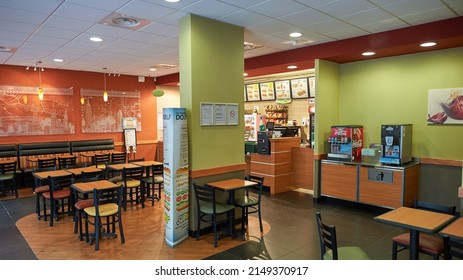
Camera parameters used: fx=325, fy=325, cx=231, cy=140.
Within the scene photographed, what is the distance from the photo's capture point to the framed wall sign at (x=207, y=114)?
4660 mm

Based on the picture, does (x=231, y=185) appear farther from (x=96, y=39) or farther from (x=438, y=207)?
(x=96, y=39)

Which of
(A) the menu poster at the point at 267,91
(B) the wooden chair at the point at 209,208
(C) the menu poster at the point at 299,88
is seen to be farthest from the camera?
(A) the menu poster at the point at 267,91

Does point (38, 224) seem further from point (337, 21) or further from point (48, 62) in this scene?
point (337, 21)

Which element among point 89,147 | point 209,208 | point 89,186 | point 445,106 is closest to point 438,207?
point 209,208

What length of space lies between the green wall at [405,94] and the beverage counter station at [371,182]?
1.92 ft

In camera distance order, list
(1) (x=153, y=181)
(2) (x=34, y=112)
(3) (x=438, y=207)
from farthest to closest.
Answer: (2) (x=34, y=112), (1) (x=153, y=181), (3) (x=438, y=207)

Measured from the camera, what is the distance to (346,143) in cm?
623

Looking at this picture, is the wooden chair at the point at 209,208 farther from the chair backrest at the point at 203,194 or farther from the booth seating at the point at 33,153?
the booth seating at the point at 33,153

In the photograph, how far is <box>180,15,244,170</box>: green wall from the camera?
4.55 meters

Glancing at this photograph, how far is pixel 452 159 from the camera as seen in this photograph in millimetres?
5688

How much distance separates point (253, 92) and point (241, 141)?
5.60 m

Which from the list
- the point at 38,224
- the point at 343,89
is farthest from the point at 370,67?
the point at 38,224

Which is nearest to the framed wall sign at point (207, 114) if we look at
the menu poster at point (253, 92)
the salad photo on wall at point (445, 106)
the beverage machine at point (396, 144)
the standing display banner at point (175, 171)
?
the standing display banner at point (175, 171)

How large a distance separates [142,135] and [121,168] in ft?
14.4
